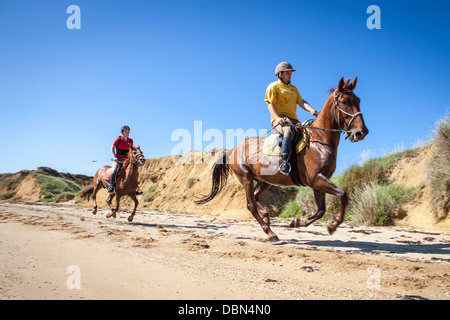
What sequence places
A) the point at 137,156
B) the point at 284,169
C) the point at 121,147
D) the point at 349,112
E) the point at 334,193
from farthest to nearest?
the point at 121,147 < the point at 137,156 < the point at 284,169 < the point at 349,112 < the point at 334,193

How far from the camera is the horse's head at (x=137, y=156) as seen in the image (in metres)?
11.1

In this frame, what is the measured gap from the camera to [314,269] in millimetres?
4012

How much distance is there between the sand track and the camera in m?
3.00

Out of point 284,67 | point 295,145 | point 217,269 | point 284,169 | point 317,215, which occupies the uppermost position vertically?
point 284,67

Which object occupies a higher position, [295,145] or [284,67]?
[284,67]

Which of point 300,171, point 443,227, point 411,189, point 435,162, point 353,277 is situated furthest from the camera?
point 411,189

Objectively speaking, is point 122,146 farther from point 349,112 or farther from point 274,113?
point 349,112

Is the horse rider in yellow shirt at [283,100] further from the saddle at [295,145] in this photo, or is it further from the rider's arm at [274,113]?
the saddle at [295,145]

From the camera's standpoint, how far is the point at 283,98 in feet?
21.7

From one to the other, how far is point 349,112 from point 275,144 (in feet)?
5.27

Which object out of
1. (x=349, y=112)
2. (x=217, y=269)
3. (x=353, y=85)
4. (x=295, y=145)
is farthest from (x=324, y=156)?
(x=217, y=269)
